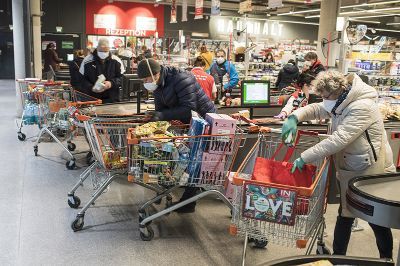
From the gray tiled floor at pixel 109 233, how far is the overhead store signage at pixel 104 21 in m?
15.7

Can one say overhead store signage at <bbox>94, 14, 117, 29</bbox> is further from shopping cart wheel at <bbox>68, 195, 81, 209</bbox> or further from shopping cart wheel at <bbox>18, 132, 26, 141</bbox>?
shopping cart wheel at <bbox>68, 195, 81, 209</bbox>

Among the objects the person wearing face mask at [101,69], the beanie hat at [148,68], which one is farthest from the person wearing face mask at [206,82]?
the beanie hat at [148,68]

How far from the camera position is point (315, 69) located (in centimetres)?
695

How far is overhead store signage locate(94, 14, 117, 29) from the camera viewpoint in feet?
66.4

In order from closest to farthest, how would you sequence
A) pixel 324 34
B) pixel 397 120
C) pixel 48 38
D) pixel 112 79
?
1. pixel 397 120
2. pixel 112 79
3. pixel 324 34
4. pixel 48 38

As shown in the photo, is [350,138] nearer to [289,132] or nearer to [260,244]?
[289,132]

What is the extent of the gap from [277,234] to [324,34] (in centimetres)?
1182

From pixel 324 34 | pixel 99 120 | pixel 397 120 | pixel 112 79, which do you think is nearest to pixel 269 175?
pixel 99 120

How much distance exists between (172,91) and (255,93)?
1674 mm

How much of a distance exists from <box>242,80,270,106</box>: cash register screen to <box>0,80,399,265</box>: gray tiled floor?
134 centimetres

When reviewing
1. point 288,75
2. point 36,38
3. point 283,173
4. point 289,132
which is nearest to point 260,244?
point 283,173

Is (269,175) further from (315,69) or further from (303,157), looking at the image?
(315,69)

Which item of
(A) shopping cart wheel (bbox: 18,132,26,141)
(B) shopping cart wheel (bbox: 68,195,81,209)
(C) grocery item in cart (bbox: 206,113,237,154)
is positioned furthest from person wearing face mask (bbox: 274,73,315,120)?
(A) shopping cart wheel (bbox: 18,132,26,141)

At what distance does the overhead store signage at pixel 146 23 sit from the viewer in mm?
21031
